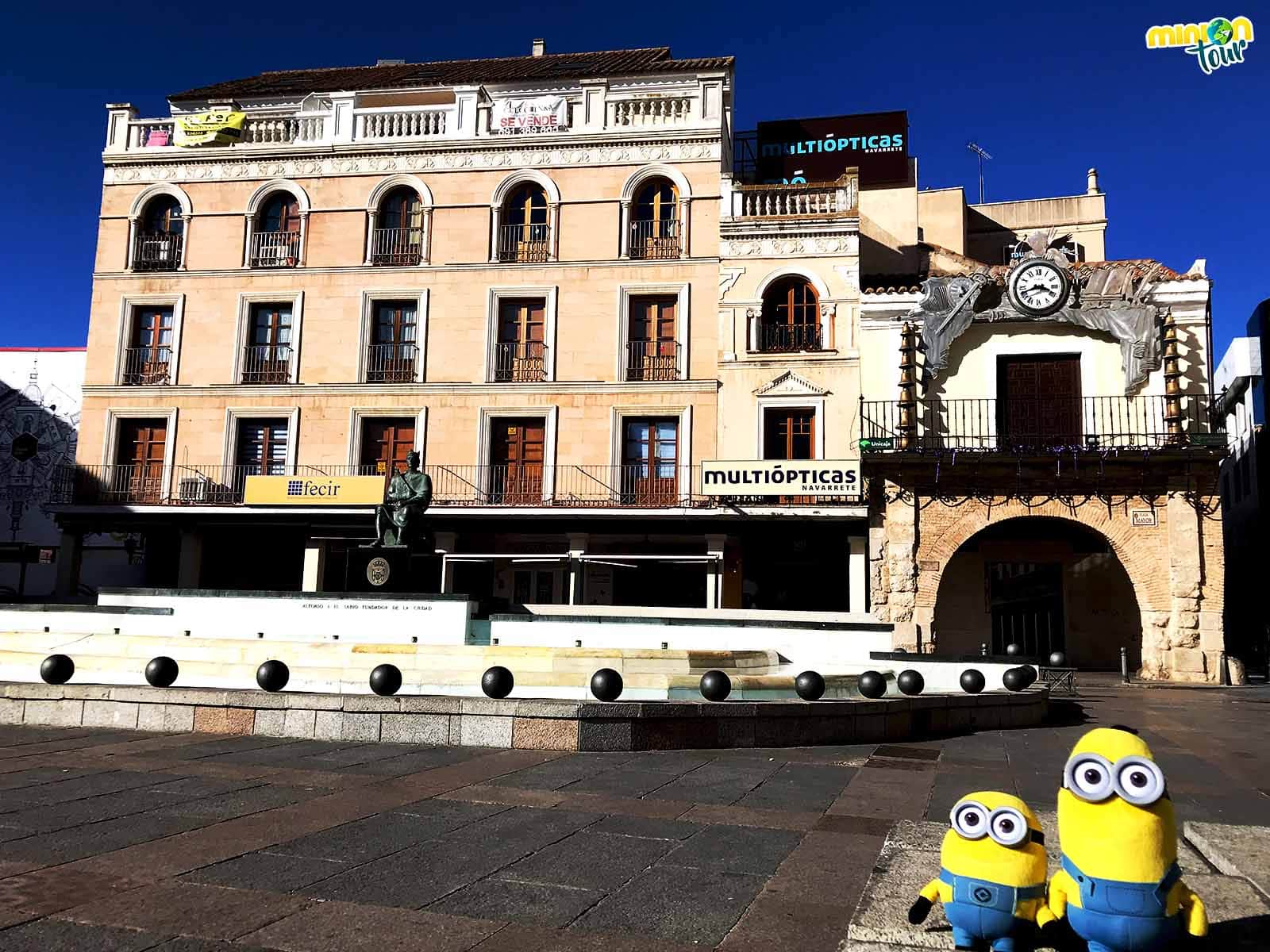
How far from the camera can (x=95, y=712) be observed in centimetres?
1048

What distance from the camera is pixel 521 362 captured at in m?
28.1

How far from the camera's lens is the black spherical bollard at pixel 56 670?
11.0 m

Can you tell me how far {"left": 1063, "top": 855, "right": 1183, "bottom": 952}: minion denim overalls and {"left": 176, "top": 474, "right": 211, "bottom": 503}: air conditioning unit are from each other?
27851 mm

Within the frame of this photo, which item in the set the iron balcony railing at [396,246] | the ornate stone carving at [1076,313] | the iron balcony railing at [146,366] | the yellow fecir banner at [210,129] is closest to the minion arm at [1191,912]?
the ornate stone carving at [1076,313]

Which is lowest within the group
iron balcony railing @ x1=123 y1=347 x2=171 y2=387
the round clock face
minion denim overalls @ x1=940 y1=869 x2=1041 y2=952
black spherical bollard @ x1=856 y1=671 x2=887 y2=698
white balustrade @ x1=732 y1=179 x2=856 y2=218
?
minion denim overalls @ x1=940 y1=869 x2=1041 y2=952

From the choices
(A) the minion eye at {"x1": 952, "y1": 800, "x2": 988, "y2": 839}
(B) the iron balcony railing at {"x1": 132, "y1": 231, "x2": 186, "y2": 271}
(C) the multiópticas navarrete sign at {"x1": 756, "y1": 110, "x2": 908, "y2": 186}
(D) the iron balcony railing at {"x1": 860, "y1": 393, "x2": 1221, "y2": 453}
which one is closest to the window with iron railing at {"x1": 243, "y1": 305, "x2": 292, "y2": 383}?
(B) the iron balcony railing at {"x1": 132, "y1": 231, "x2": 186, "y2": 271}

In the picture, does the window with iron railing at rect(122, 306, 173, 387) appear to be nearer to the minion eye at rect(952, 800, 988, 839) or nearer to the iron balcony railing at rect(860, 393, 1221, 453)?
the iron balcony railing at rect(860, 393, 1221, 453)

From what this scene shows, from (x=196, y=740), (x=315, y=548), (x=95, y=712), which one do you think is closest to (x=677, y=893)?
(x=196, y=740)

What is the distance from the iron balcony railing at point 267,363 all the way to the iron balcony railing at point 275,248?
252 centimetres

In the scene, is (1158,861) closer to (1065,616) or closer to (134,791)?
(134,791)

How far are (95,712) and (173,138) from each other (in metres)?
25.0

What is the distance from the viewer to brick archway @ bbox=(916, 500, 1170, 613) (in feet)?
75.0

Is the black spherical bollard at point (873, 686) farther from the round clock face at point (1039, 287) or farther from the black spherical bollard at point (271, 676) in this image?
the round clock face at point (1039, 287)

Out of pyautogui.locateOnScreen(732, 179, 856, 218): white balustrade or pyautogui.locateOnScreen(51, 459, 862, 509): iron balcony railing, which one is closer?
pyautogui.locateOnScreen(51, 459, 862, 509): iron balcony railing
